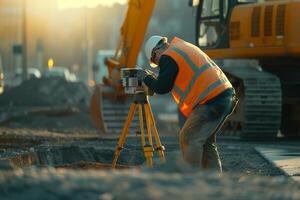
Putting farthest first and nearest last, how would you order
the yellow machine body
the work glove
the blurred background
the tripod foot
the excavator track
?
the blurred background < the excavator track < the yellow machine body < the tripod foot < the work glove

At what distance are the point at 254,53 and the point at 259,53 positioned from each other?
150 mm

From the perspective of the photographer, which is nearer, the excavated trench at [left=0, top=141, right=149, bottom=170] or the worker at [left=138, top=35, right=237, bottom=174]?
the worker at [left=138, top=35, right=237, bottom=174]

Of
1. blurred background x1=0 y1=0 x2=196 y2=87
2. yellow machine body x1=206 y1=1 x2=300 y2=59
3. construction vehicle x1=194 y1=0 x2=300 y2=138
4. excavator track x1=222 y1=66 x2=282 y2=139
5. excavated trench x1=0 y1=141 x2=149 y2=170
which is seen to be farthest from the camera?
blurred background x1=0 y1=0 x2=196 y2=87

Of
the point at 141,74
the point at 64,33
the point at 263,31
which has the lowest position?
the point at 64,33

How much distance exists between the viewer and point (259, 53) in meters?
18.6

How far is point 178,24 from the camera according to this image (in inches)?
3578

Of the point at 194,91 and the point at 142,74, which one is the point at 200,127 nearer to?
the point at 194,91

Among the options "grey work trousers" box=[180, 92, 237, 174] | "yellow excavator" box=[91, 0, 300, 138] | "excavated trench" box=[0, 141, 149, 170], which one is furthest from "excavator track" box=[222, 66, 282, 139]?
"grey work trousers" box=[180, 92, 237, 174]

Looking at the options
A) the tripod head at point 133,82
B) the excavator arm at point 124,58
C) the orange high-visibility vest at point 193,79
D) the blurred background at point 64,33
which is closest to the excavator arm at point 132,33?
the excavator arm at point 124,58

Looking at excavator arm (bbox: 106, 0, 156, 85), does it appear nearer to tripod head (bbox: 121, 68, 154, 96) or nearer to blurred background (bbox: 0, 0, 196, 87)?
tripod head (bbox: 121, 68, 154, 96)

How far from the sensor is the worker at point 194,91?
34.4 ft

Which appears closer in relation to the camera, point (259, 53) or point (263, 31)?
point (263, 31)

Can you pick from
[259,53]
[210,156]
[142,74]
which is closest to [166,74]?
[142,74]

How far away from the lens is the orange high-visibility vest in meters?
10.5
